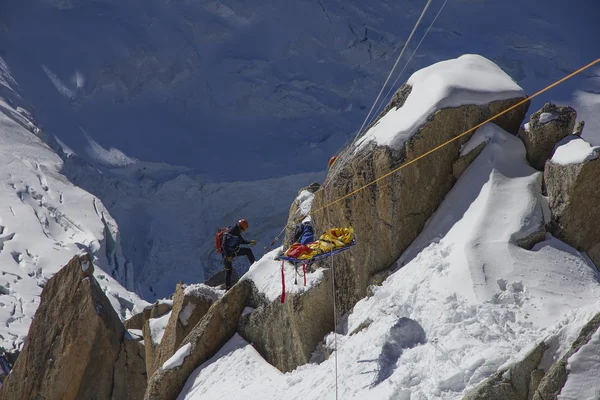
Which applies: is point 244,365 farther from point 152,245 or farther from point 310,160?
point 310,160

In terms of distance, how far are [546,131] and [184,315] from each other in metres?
7.34

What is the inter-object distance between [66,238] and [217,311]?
53.8 feet

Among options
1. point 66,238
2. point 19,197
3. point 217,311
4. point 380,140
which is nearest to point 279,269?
point 217,311

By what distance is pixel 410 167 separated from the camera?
9.59m

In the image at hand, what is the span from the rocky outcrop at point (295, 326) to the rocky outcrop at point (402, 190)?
28 centimetres

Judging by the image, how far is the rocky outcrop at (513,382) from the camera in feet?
19.4

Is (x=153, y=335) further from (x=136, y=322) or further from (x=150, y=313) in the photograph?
(x=136, y=322)

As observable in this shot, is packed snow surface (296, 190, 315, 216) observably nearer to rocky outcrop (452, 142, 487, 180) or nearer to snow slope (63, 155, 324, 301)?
rocky outcrop (452, 142, 487, 180)

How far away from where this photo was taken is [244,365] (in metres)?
10.8

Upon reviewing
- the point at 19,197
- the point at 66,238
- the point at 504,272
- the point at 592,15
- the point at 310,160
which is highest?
the point at 592,15

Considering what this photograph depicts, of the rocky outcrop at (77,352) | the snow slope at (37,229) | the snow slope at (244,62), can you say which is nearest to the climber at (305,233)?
the rocky outcrop at (77,352)

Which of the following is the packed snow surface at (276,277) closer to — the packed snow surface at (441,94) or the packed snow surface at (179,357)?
the packed snow surface at (179,357)

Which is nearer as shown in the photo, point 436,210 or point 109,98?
point 436,210

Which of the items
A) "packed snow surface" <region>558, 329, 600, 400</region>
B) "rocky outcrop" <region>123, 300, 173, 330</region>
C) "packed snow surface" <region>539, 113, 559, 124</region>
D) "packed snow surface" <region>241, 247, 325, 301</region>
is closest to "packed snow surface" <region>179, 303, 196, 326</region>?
"packed snow surface" <region>241, 247, 325, 301</region>
